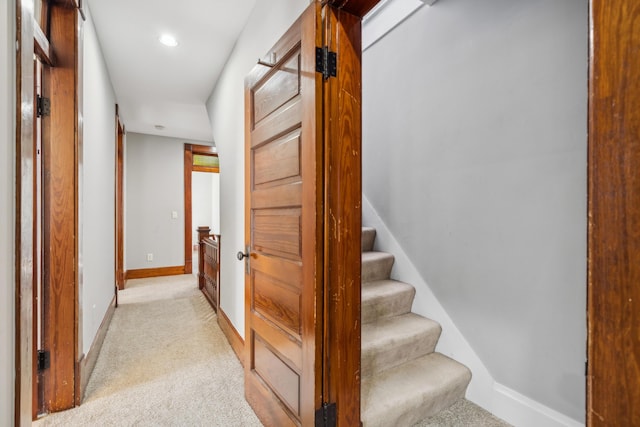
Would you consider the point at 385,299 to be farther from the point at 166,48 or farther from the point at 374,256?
the point at 166,48

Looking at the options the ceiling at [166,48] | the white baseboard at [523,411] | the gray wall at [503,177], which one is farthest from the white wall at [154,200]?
the white baseboard at [523,411]

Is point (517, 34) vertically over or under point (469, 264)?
over

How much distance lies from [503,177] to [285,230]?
127 cm

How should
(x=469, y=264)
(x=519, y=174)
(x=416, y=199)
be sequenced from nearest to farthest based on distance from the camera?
(x=519, y=174), (x=469, y=264), (x=416, y=199)

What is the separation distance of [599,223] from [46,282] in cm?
232

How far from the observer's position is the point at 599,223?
498 mm

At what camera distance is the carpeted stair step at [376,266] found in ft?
7.41

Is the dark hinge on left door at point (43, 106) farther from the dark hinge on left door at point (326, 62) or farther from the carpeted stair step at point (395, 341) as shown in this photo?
the carpeted stair step at point (395, 341)

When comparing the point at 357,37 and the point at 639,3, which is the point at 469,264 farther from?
the point at 639,3

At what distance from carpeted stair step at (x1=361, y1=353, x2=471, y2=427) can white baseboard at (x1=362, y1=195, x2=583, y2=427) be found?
6 cm

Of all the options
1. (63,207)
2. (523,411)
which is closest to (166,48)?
(63,207)

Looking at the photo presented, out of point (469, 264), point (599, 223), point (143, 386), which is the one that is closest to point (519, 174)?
point (469, 264)

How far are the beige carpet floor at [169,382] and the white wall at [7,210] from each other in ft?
3.64

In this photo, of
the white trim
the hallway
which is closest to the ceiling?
the white trim
